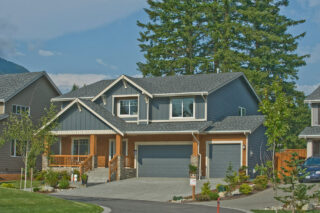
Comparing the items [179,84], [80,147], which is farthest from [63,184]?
[179,84]

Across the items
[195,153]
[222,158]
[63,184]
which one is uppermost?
[195,153]

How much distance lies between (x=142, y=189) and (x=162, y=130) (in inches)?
226

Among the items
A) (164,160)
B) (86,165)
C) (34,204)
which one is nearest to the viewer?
(34,204)

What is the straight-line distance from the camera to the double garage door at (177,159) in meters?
35.3

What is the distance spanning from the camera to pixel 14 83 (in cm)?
4444

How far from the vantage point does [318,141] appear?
3734 centimetres

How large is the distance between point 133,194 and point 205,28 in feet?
105

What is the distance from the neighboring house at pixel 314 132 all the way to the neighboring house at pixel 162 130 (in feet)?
9.99

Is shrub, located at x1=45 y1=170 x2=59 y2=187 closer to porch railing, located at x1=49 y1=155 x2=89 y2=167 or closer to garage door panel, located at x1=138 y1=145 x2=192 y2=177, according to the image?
porch railing, located at x1=49 y1=155 x2=89 y2=167

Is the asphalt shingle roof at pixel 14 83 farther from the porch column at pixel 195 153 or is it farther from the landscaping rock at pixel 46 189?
the porch column at pixel 195 153

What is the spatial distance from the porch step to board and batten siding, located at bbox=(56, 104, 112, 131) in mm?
2941

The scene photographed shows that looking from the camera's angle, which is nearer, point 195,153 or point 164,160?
point 195,153

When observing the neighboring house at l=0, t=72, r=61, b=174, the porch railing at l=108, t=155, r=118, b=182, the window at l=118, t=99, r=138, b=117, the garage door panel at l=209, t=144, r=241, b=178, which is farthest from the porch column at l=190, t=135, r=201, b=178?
the neighboring house at l=0, t=72, r=61, b=174

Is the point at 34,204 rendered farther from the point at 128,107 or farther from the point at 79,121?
the point at 128,107
